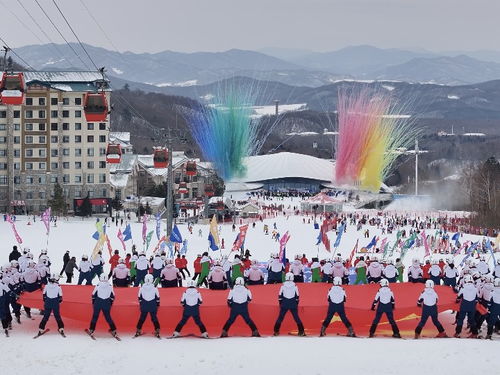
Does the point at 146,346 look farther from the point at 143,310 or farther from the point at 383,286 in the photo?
the point at 383,286

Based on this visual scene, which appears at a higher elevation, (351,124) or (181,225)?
(351,124)

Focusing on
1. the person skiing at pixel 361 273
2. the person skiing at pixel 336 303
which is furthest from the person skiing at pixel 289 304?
the person skiing at pixel 361 273

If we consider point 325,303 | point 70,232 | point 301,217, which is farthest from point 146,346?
point 301,217

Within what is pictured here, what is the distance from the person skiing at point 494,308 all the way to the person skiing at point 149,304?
720cm

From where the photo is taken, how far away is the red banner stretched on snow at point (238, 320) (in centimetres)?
1788

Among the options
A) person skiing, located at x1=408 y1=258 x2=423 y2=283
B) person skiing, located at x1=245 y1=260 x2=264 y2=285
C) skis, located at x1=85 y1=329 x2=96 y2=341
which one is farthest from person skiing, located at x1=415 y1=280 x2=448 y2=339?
skis, located at x1=85 y1=329 x2=96 y2=341

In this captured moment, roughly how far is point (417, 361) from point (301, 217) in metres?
55.9

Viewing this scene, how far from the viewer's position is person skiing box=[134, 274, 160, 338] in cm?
1730

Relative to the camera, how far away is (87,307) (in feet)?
58.6

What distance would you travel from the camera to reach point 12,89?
23.2 metres

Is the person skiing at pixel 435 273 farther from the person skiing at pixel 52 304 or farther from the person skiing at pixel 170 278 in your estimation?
the person skiing at pixel 52 304

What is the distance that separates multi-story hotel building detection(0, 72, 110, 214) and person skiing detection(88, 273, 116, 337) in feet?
202

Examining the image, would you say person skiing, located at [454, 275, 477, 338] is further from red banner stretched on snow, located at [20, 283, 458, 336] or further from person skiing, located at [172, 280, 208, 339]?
person skiing, located at [172, 280, 208, 339]

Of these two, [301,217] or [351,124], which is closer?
[301,217]
